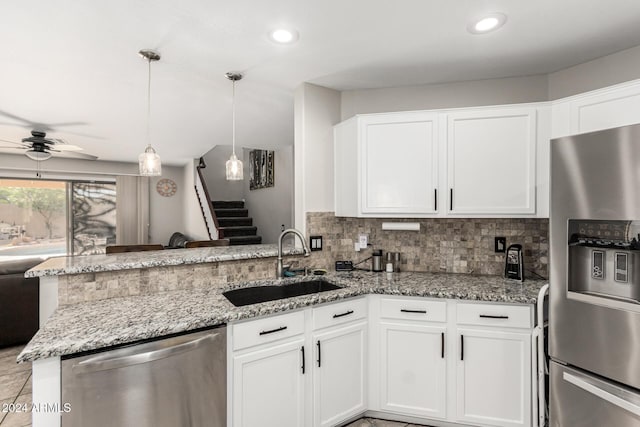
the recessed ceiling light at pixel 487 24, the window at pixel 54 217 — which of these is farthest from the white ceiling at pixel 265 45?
the window at pixel 54 217

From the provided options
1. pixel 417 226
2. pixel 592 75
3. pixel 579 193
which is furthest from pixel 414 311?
pixel 592 75

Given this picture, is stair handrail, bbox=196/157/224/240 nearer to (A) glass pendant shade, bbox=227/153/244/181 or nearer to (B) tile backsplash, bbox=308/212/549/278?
(A) glass pendant shade, bbox=227/153/244/181

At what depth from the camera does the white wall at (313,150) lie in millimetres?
2674

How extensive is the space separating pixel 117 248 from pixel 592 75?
15.3 feet

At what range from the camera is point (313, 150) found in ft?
8.86

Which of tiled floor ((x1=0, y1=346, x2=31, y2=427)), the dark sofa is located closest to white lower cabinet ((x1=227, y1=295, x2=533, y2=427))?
tiled floor ((x1=0, y1=346, x2=31, y2=427))

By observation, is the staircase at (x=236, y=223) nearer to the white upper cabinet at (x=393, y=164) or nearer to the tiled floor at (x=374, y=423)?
the white upper cabinet at (x=393, y=164)

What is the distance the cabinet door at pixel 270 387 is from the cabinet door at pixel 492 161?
155 cm

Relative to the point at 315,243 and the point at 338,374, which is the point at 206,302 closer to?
the point at 338,374

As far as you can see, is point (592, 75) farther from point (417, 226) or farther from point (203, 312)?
point (203, 312)

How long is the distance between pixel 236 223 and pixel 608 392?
6.34 m

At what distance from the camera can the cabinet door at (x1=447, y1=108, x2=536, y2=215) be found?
218 cm

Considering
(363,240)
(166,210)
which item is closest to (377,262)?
(363,240)

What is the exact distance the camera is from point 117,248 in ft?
11.6
